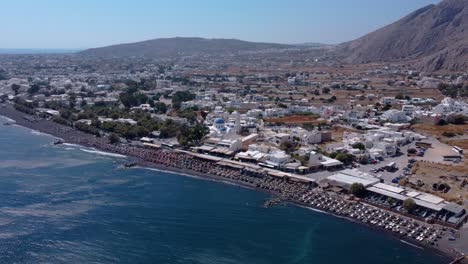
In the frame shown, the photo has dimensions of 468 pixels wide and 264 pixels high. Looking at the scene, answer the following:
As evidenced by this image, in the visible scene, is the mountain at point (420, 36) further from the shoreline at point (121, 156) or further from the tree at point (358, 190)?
the tree at point (358, 190)

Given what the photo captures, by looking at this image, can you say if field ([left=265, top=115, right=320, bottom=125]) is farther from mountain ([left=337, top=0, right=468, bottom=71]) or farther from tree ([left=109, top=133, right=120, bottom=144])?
mountain ([left=337, top=0, right=468, bottom=71])

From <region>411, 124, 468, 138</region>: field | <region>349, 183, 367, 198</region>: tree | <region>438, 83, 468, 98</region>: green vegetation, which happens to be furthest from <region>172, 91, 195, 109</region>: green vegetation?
<region>438, 83, 468, 98</region>: green vegetation

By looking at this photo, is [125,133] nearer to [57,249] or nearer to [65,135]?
[65,135]

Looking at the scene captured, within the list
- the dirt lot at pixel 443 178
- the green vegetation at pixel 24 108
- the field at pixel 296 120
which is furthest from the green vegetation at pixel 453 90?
the green vegetation at pixel 24 108

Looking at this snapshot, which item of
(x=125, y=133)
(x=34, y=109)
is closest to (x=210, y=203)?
(x=125, y=133)

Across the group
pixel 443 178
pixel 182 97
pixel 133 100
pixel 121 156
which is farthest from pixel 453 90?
pixel 121 156
